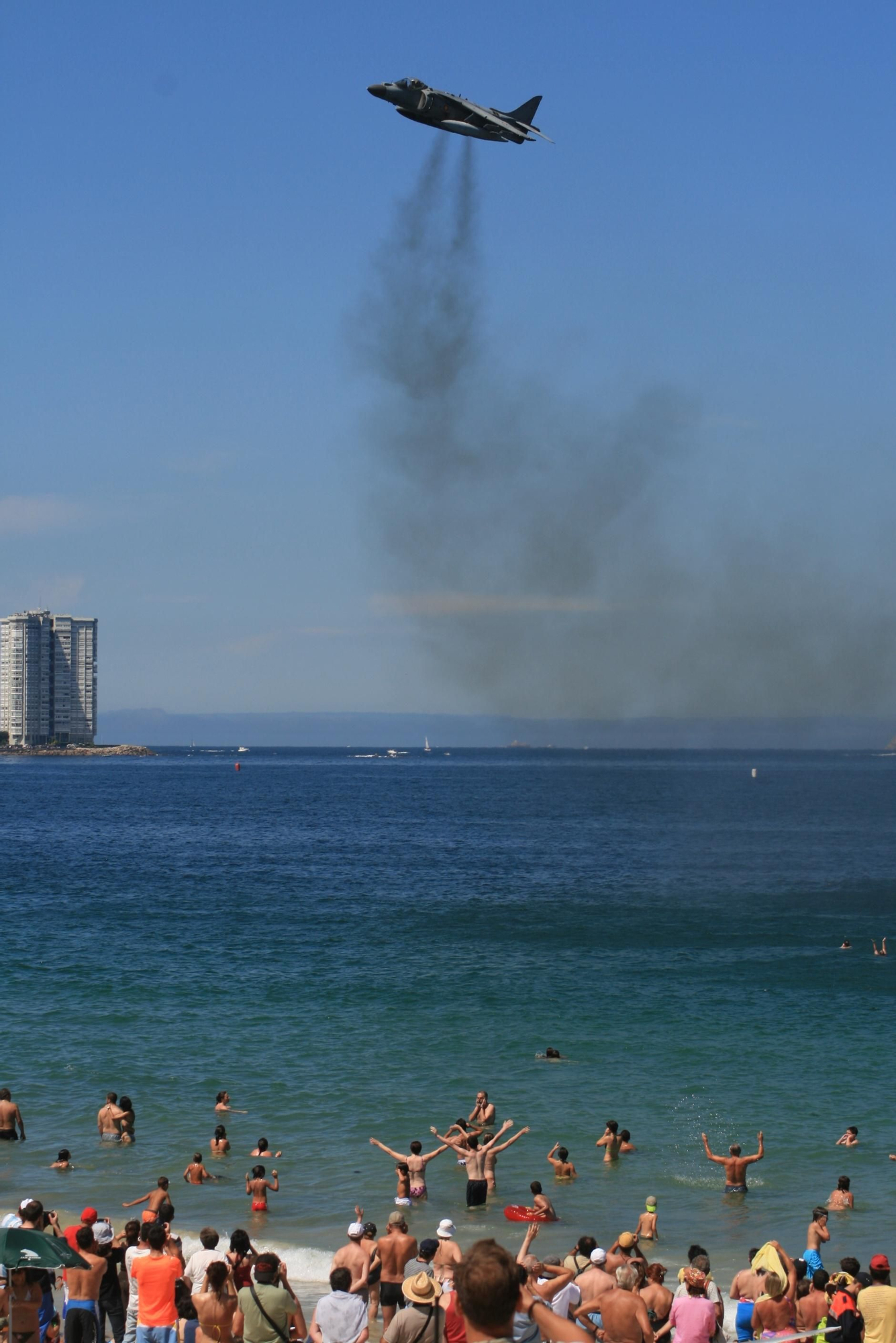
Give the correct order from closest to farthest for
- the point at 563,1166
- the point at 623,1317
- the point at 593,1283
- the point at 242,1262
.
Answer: the point at 623,1317 < the point at 593,1283 < the point at 242,1262 < the point at 563,1166

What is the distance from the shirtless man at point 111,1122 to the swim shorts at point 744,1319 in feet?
48.9

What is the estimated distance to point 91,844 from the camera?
96312mm

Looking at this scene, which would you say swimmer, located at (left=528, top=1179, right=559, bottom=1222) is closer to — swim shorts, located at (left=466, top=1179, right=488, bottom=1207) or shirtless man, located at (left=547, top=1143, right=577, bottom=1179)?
swim shorts, located at (left=466, top=1179, right=488, bottom=1207)

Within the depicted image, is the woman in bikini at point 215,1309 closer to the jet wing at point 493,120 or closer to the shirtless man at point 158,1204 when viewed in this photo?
the shirtless man at point 158,1204

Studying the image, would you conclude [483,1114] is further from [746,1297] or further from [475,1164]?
[746,1297]

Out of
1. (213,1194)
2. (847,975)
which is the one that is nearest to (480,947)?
(847,975)

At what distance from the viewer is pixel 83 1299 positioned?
12953mm

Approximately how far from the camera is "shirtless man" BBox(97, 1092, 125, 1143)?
1000 inches

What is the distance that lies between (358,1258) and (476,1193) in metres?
6.86

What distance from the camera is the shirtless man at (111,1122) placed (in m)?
25.4

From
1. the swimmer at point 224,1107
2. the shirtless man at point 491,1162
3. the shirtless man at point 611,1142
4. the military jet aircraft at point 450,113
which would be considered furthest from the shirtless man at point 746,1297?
the military jet aircraft at point 450,113

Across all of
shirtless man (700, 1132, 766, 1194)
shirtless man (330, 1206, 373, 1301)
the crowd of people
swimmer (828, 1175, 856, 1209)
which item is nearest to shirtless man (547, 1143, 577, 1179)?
shirtless man (700, 1132, 766, 1194)

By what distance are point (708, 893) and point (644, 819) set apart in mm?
60922

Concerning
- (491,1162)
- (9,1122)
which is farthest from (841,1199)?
(9,1122)
